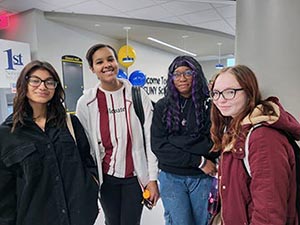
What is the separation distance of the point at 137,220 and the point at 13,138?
100 cm

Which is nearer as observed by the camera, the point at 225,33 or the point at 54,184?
the point at 54,184

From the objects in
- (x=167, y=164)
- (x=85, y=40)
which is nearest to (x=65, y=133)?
(x=167, y=164)

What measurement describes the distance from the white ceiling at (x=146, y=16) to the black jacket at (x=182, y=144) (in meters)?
3.41

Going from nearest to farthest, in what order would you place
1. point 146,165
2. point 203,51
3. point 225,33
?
point 146,165
point 225,33
point 203,51

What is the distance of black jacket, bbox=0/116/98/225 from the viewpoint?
1267mm

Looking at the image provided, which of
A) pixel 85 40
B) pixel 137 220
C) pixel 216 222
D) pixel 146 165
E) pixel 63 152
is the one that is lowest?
pixel 137 220

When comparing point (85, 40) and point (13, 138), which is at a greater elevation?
point (85, 40)

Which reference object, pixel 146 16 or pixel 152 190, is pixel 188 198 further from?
pixel 146 16

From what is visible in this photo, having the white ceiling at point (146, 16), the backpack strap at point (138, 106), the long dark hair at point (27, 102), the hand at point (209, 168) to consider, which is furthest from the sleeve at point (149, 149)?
the white ceiling at point (146, 16)

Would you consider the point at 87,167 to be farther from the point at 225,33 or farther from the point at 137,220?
the point at 225,33

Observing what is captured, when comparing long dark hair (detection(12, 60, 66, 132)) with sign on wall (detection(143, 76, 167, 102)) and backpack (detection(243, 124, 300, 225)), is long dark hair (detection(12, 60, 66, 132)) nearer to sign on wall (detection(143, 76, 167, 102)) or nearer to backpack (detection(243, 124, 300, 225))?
backpack (detection(243, 124, 300, 225))

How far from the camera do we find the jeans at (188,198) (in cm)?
157

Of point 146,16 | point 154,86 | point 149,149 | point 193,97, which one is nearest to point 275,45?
point 193,97

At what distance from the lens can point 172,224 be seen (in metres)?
1.65
